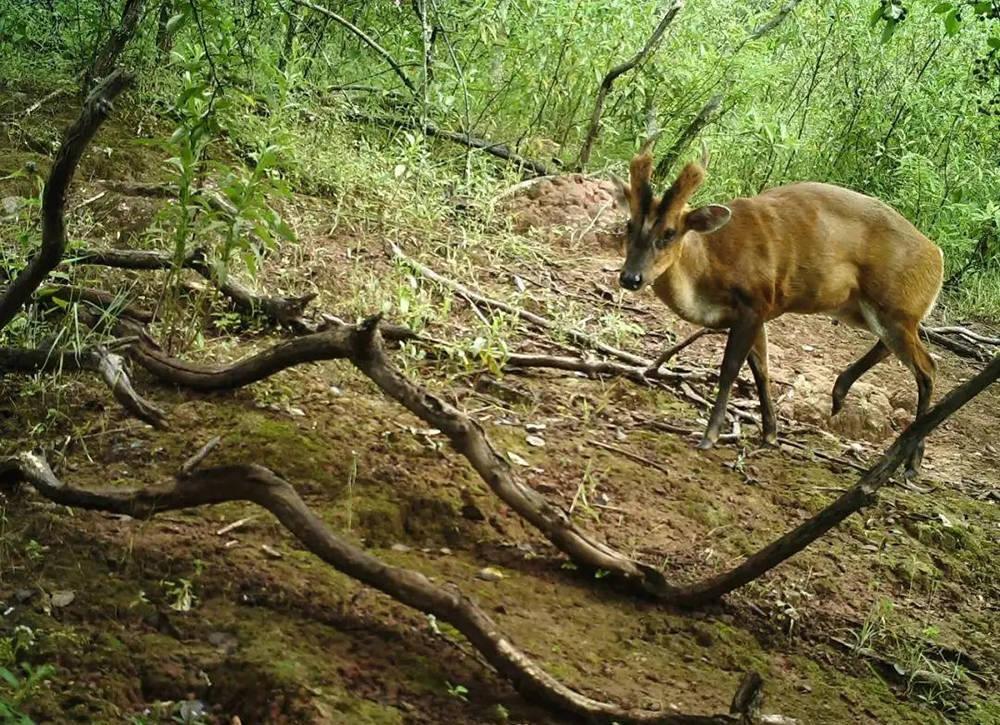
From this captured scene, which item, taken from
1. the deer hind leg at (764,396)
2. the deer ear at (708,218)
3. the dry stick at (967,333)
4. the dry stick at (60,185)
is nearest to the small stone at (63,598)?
the dry stick at (60,185)

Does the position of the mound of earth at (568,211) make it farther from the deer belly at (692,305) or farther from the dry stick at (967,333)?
the dry stick at (967,333)

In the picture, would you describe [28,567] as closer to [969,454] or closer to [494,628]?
[494,628]

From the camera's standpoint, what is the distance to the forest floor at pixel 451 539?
305 centimetres

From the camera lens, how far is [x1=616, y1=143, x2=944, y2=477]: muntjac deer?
568 centimetres

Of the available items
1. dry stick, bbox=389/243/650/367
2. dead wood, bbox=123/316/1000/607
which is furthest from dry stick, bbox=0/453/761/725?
dry stick, bbox=389/243/650/367

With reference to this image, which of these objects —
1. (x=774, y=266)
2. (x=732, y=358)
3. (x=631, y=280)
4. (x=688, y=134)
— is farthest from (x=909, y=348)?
(x=688, y=134)

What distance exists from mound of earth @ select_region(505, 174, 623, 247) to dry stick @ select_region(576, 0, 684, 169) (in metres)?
0.72

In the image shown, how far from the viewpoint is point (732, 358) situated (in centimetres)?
590

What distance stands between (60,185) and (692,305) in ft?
11.6

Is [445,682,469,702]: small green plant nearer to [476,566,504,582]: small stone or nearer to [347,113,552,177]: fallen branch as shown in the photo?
[476,566,504,582]: small stone

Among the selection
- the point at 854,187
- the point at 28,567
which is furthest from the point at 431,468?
the point at 854,187

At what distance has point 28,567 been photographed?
321 centimetres

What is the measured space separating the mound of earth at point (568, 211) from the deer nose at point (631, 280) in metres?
2.29

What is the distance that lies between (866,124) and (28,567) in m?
8.44
